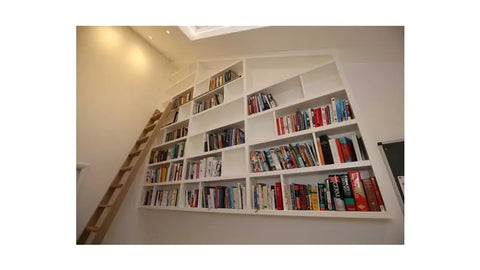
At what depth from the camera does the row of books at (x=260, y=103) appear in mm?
1867

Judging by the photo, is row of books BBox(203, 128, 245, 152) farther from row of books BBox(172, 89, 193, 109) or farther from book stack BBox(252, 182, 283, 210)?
row of books BBox(172, 89, 193, 109)

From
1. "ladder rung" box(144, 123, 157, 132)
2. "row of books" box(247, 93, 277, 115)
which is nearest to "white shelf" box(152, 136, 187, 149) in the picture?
"ladder rung" box(144, 123, 157, 132)

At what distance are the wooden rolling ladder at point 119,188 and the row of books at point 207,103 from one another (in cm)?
59

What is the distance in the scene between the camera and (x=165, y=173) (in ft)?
8.14

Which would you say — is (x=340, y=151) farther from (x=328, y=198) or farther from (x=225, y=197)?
(x=225, y=197)

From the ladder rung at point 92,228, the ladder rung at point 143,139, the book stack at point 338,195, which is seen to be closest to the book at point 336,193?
the book stack at point 338,195

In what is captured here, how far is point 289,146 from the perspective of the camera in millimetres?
1598

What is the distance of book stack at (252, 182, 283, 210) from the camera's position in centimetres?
151

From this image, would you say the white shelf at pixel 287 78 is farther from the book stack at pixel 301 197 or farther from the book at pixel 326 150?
the book stack at pixel 301 197

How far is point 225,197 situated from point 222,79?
1418 mm

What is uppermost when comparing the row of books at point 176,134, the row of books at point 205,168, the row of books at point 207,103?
the row of books at point 207,103
